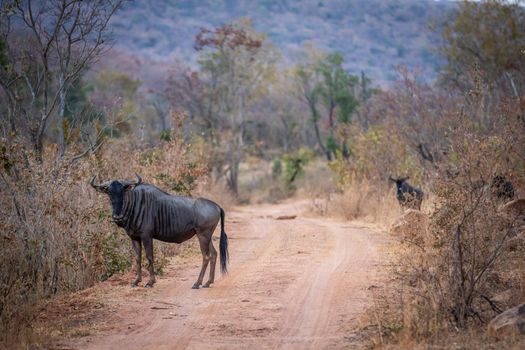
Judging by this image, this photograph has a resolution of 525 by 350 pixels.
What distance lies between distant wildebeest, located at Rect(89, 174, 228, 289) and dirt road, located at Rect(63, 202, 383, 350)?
45 cm

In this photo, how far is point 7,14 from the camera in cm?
1227

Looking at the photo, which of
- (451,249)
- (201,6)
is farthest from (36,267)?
→ (201,6)

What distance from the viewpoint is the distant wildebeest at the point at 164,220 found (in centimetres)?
1069

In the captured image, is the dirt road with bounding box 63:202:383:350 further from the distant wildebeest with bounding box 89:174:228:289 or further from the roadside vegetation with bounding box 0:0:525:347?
the roadside vegetation with bounding box 0:0:525:347

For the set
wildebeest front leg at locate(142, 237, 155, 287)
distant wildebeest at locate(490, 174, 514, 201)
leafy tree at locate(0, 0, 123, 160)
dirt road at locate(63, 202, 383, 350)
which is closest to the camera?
dirt road at locate(63, 202, 383, 350)

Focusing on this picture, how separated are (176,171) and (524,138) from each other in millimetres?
7053

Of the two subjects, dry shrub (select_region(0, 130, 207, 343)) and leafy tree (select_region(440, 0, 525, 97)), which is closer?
dry shrub (select_region(0, 130, 207, 343))

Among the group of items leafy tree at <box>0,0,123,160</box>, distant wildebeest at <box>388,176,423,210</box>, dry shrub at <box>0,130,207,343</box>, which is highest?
leafy tree at <box>0,0,123,160</box>

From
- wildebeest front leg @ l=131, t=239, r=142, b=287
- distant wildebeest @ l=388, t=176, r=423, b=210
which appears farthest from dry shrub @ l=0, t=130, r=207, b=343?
distant wildebeest @ l=388, t=176, r=423, b=210

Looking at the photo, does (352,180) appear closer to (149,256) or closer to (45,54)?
(45,54)

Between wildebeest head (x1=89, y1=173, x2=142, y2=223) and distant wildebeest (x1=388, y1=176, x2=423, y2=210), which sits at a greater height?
wildebeest head (x1=89, y1=173, x2=142, y2=223)

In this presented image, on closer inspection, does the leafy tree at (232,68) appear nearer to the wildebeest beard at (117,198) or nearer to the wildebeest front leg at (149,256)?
the wildebeest front leg at (149,256)

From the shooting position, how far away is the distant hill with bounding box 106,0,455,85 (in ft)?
357

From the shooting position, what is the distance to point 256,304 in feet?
30.7
